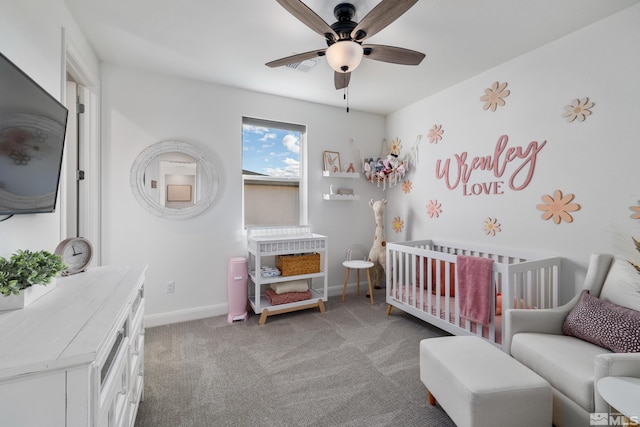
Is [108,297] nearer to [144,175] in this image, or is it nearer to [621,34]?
[144,175]

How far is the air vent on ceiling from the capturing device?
2.47 meters

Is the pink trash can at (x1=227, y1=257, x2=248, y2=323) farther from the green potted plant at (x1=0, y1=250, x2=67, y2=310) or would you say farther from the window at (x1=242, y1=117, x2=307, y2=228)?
the green potted plant at (x1=0, y1=250, x2=67, y2=310)

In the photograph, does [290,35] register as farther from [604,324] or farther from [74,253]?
[604,324]

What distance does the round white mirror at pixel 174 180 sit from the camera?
267 centimetres

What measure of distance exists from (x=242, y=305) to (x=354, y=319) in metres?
1.19

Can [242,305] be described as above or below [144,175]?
below

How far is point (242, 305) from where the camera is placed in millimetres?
2844

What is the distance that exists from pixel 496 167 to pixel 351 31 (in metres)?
1.87

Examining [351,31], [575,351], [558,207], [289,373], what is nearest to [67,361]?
[289,373]

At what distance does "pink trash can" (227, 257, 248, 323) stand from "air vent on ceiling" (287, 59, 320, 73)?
202 cm

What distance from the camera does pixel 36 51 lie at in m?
1.40

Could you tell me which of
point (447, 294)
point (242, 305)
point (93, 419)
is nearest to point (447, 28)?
point (447, 294)

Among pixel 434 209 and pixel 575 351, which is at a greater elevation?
pixel 434 209

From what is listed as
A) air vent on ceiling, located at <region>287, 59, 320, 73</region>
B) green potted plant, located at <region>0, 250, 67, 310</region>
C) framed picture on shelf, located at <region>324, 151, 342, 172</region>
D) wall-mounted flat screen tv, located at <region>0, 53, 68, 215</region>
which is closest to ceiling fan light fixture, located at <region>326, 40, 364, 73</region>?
air vent on ceiling, located at <region>287, 59, 320, 73</region>
